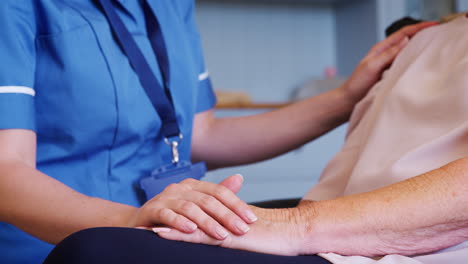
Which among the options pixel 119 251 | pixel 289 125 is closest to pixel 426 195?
pixel 119 251

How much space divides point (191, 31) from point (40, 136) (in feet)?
1.60

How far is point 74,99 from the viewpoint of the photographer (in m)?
0.89

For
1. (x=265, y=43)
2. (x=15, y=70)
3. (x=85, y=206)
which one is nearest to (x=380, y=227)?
(x=85, y=206)

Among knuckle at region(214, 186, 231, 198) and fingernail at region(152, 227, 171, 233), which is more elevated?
knuckle at region(214, 186, 231, 198)

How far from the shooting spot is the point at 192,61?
1.17 metres

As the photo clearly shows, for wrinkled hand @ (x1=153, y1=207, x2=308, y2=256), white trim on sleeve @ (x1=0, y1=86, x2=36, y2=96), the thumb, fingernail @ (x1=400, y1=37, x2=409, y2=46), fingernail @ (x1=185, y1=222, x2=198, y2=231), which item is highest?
white trim on sleeve @ (x1=0, y1=86, x2=36, y2=96)

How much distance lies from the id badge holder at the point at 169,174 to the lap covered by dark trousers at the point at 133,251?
0.40 metres

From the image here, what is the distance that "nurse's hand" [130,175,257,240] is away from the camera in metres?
0.62

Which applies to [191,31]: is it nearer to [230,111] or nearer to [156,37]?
[156,37]

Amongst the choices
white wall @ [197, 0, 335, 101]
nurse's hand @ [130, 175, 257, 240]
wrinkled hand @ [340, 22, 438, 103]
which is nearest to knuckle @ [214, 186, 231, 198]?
nurse's hand @ [130, 175, 257, 240]

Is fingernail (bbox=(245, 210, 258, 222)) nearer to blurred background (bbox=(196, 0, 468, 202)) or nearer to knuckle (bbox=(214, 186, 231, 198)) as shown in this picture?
Answer: knuckle (bbox=(214, 186, 231, 198))

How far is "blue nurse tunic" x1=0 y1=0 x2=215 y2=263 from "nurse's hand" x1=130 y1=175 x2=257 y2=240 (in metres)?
0.30

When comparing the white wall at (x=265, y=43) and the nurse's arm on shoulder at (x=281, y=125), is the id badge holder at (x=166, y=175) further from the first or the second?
the white wall at (x=265, y=43)

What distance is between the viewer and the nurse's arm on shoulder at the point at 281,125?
3.74ft
